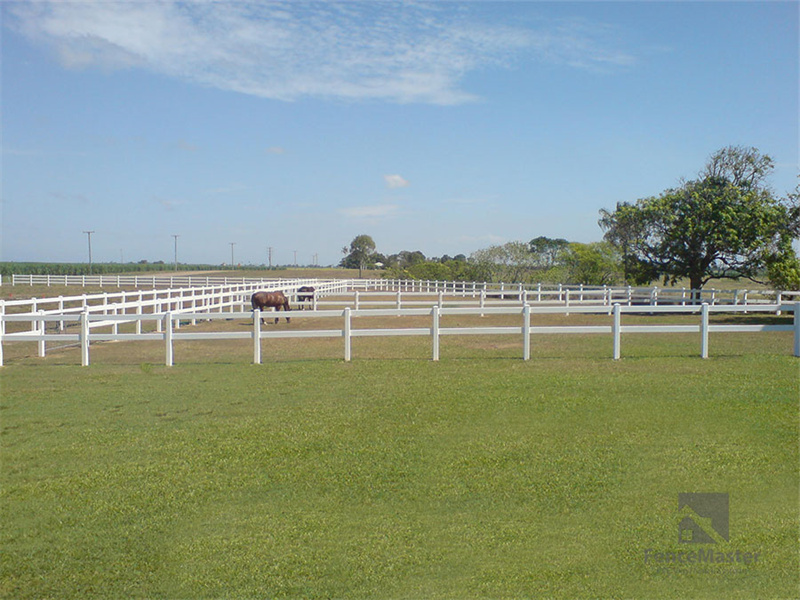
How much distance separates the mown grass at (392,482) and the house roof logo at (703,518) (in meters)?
0.10

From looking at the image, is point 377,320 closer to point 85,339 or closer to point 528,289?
point 85,339

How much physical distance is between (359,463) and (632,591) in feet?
10.2

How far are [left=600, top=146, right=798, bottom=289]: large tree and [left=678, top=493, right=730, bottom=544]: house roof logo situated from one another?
26949 mm

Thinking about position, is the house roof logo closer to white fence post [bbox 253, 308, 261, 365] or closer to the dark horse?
white fence post [bbox 253, 308, 261, 365]

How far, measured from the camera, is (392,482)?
21.2ft

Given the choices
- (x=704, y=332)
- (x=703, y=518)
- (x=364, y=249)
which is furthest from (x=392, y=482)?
(x=364, y=249)

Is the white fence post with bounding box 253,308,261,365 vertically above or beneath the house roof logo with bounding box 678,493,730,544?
above

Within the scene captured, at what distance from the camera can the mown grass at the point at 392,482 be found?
4.85 m

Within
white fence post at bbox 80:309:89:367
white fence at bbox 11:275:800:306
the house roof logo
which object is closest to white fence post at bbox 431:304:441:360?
white fence post at bbox 80:309:89:367

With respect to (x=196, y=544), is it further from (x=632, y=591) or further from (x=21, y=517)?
(x=632, y=591)

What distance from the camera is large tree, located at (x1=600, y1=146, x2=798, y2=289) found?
1271 inches

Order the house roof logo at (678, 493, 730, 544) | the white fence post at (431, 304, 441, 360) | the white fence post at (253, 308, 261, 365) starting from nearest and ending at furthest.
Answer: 1. the house roof logo at (678, 493, 730, 544)
2. the white fence post at (253, 308, 261, 365)
3. the white fence post at (431, 304, 441, 360)

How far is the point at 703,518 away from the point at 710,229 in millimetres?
30401

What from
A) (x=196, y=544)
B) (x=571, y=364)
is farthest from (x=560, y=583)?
(x=571, y=364)
